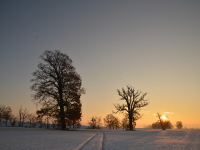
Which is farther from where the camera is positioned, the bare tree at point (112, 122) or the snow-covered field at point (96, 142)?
the bare tree at point (112, 122)

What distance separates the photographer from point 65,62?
28.5 m

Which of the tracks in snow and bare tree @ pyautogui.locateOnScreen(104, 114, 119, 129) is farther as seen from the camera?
bare tree @ pyautogui.locateOnScreen(104, 114, 119, 129)

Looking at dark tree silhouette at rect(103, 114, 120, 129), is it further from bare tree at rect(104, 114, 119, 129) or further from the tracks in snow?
the tracks in snow

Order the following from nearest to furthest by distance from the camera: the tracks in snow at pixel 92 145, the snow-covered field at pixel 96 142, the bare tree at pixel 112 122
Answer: the tracks in snow at pixel 92 145 < the snow-covered field at pixel 96 142 < the bare tree at pixel 112 122

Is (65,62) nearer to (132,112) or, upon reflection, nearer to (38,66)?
(38,66)

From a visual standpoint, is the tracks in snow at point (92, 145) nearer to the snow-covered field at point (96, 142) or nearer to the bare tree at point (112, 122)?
the snow-covered field at point (96, 142)

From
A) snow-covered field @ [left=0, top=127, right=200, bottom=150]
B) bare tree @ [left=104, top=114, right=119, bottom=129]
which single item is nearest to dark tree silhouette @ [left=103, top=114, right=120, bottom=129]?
bare tree @ [left=104, top=114, right=119, bottom=129]

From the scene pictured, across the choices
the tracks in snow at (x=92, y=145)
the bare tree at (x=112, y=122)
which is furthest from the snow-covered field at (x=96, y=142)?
the bare tree at (x=112, y=122)

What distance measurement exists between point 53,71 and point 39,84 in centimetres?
326

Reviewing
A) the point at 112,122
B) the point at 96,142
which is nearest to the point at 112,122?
the point at 112,122

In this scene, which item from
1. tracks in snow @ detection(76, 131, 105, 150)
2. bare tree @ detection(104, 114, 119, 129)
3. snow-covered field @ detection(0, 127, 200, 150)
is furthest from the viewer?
bare tree @ detection(104, 114, 119, 129)

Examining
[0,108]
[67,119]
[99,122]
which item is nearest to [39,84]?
[67,119]

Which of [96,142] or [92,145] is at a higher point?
[92,145]

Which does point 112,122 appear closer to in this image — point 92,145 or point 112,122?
point 112,122
